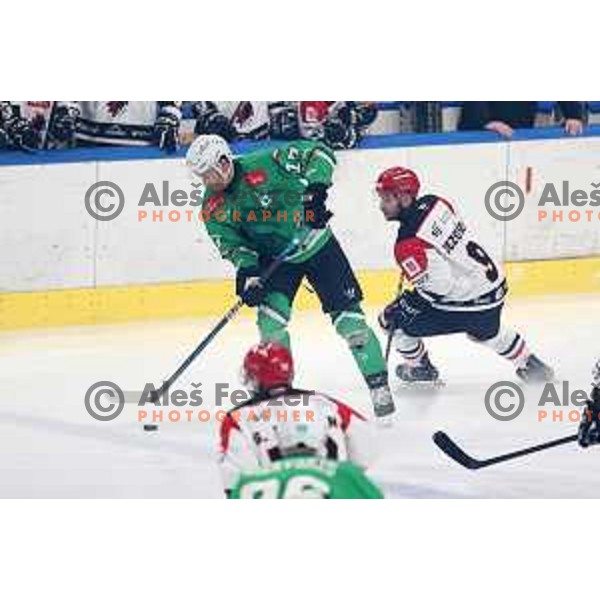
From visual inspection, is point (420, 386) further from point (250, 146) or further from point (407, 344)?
point (250, 146)

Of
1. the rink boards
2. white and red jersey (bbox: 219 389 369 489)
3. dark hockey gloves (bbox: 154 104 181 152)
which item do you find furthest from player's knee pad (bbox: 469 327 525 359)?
dark hockey gloves (bbox: 154 104 181 152)

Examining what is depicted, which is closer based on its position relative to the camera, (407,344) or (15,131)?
(15,131)

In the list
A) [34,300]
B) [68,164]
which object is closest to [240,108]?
[68,164]

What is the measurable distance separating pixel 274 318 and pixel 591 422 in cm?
82

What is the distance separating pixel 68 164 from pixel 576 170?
3.96 feet

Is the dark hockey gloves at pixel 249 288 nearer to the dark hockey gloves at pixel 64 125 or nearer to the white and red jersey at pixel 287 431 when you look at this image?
the white and red jersey at pixel 287 431

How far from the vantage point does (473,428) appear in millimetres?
3959

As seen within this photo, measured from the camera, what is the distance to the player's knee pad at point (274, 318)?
389 centimetres

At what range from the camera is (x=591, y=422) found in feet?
13.1

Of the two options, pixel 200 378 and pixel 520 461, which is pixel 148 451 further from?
pixel 520 461

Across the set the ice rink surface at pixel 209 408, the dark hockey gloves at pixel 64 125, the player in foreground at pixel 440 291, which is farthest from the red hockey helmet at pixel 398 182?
the dark hockey gloves at pixel 64 125

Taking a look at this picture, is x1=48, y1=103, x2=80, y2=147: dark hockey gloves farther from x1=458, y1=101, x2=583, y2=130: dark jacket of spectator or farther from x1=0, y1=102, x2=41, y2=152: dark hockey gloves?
x1=458, y1=101, x2=583, y2=130: dark jacket of spectator

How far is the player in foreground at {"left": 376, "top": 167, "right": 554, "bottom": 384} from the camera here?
392 centimetres

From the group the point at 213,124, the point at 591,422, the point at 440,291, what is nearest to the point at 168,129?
the point at 213,124
